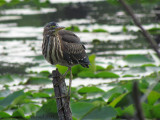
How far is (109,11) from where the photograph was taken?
32.8ft

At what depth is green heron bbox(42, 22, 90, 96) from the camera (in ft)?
9.62

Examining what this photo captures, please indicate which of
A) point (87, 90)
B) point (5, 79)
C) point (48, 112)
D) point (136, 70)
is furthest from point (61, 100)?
point (136, 70)

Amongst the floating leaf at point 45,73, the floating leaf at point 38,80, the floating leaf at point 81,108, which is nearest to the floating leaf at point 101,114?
the floating leaf at point 81,108

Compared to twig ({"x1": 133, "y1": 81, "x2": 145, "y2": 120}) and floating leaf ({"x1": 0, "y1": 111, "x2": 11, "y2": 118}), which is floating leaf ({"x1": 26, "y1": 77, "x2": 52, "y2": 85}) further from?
twig ({"x1": 133, "y1": 81, "x2": 145, "y2": 120})

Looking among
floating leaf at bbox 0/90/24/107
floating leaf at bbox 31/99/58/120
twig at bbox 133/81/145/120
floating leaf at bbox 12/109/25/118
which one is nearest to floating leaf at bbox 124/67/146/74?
floating leaf at bbox 0/90/24/107

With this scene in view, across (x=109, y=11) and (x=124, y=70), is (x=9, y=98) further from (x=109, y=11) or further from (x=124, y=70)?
(x=109, y=11)

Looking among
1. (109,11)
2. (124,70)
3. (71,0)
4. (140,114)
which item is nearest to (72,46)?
(124,70)

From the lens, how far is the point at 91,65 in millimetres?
4293

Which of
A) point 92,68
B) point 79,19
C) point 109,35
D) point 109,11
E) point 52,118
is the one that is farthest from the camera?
point 109,11

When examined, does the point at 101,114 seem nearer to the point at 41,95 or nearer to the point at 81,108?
the point at 81,108

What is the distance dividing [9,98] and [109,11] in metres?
7.10

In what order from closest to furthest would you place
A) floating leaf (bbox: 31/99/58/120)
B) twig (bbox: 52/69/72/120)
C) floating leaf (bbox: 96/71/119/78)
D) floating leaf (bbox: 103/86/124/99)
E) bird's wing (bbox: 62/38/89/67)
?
1. twig (bbox: 52/69/72/120)
2. floating leaf (bbox: 31/99/58/120)
3. bird's wing (bbox: 62/38/89/67)
4. floating leaf (bbox: 103/86/124/99)
5. floating leaf (bbox: 96/71/119/78)

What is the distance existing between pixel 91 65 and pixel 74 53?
3.52ft

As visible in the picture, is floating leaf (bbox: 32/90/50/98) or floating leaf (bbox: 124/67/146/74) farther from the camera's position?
floating leaf (bbox: 124/67/146/74)
